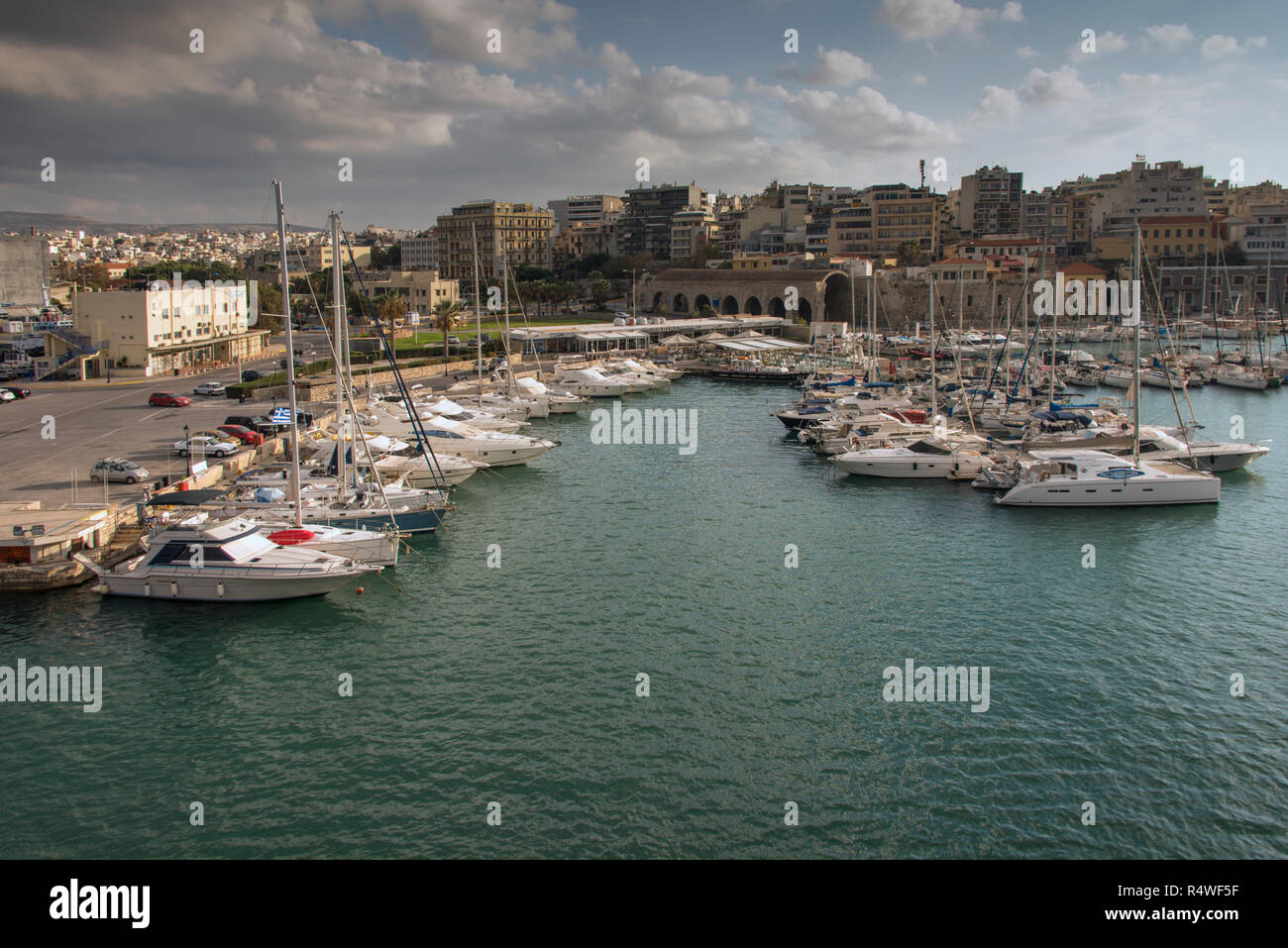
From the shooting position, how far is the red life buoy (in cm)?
2531

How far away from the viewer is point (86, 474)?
3191cm

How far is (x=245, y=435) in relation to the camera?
37781 mm

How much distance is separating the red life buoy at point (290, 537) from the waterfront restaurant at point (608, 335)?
151 feet

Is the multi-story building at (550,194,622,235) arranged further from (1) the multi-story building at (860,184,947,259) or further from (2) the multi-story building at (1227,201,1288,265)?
(2) the multi-story building at (1227,201,1288,265)

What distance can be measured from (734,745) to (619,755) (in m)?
2.05

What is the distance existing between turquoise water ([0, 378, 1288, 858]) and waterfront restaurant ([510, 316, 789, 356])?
4817 cm

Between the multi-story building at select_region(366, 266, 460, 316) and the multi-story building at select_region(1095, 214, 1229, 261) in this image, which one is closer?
the multi-story building at select_region(366, 266, 460, 316)

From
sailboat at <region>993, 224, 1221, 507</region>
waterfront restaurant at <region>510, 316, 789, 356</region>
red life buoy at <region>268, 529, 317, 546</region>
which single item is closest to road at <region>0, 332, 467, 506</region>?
red life buoy at <region>268, 529, 317, 546</region>

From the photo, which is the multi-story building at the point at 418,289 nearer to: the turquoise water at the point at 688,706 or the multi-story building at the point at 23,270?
the multi-story building at the point at 23,270

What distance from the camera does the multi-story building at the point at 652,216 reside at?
156375 mm

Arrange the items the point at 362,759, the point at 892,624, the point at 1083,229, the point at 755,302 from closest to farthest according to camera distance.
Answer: the point at 362,759 → the point at 892,624 → the point at 755,302 → the point at 1083,229

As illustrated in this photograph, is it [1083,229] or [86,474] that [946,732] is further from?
[1083,229]

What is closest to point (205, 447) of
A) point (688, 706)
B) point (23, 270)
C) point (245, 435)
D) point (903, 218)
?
point (245, 435)
